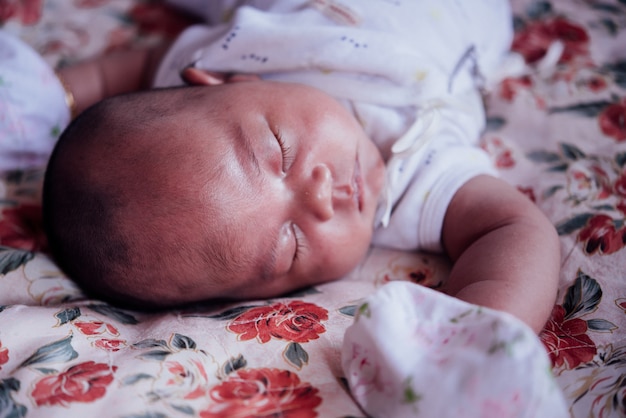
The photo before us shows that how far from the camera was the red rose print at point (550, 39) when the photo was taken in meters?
1.55

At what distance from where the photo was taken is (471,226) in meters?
1.11

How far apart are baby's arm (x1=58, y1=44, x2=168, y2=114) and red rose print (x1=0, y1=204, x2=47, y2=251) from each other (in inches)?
14.6

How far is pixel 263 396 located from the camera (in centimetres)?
74

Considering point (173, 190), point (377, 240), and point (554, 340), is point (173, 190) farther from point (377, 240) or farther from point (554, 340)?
point (554, 340)

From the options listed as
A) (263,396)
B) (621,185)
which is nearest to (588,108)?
(621,185)

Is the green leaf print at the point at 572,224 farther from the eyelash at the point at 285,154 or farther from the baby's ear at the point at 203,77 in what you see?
the baby's ear at the point at 203,77

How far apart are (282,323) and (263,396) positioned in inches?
6.8

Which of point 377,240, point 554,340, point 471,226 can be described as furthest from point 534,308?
point 377,240

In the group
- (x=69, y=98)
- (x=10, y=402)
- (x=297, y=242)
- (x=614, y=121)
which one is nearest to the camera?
(x=10, y=402)

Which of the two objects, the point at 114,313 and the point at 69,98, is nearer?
the point at 114,313

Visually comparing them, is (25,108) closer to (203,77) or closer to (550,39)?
(203,77)

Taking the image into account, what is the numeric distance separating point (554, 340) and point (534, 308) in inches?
2.2

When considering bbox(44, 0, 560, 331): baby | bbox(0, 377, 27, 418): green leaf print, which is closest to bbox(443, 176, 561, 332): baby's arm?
bbox(44, 0, 560, 331): baby

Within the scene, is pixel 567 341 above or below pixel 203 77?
below
